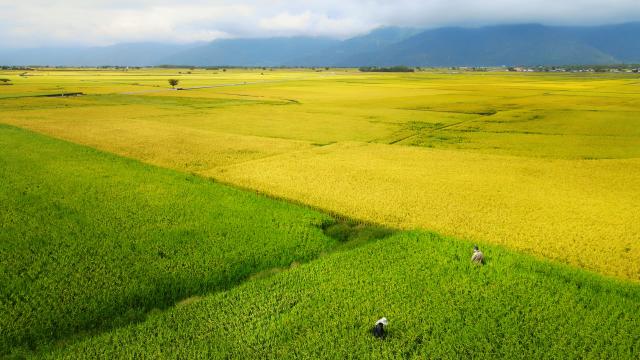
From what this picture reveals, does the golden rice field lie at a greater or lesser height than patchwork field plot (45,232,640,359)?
greater

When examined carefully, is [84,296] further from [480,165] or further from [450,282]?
[480,165]

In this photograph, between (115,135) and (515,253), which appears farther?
(115,135)

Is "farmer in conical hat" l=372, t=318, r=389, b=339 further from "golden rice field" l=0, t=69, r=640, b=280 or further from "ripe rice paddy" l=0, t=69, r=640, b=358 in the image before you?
"golden rice field" l=0, t=69, r=640, b=280

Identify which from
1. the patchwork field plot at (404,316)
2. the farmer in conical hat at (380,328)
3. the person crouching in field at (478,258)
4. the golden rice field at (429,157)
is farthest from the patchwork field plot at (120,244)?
the person crouching in field at (478,258)

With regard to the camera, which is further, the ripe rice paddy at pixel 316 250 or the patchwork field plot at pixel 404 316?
the ripe rice paddy at pixel 316 250

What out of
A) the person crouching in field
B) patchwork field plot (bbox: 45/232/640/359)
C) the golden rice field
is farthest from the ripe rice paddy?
the person crouching in field

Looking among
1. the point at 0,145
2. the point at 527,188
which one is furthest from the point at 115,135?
the point at 527,188

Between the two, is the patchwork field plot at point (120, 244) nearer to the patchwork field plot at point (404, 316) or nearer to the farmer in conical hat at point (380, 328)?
the patchwork field plot at point (404, 316)

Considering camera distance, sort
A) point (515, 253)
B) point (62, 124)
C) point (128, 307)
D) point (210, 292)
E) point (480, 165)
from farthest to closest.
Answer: point (62, 124) < point (480, 165) < point (515, 253) < point (210, 292) < point (128, 307)
